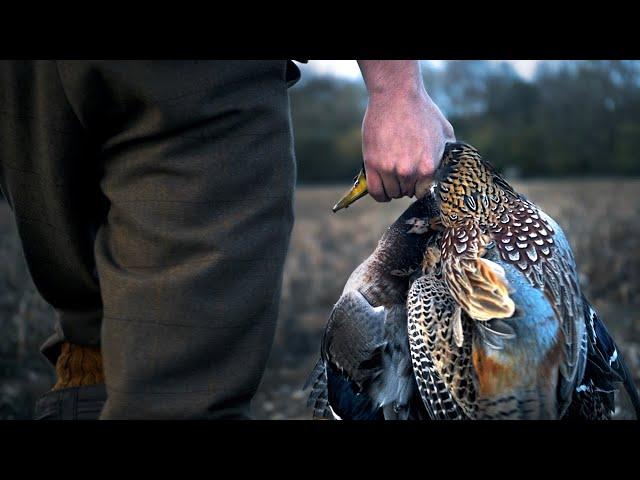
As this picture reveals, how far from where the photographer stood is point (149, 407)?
138 cm

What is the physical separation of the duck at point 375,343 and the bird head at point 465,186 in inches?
2.1

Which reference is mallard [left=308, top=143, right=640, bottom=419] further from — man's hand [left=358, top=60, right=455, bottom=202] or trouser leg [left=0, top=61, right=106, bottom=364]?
trouser leg [left=0, top=61, right=106, bottom=364]

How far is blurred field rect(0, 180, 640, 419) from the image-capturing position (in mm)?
3434

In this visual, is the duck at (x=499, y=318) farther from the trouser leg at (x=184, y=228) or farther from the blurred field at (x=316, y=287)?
the blurred field at (x=316, y=287)

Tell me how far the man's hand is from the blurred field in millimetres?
1546

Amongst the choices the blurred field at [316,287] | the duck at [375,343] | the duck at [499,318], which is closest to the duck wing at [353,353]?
the duck at [375,343]

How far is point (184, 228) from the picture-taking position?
1.40 meters

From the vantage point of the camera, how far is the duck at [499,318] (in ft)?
5.20

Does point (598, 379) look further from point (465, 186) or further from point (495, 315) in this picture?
point (465, 186)

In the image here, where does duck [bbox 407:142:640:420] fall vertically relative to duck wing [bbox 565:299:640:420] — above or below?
above

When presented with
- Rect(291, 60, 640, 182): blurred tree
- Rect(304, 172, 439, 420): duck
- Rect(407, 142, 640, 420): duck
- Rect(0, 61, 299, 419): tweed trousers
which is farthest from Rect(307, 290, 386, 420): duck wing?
Rect(291, 60, 640, 182): blurred tree

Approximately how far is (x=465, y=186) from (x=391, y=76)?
1.35 ft

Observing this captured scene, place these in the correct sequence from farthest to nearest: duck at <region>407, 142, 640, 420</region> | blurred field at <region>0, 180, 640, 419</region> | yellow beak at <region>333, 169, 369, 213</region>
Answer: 1. blurred field at <region>0, 180, 640, 419</region>
2. yellow beak at <region>333, 169, 369, 213</region>
3. duck at <region>407, 142, 640, 420</region>

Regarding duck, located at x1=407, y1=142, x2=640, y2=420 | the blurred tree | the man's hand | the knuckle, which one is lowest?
the blurred tree
